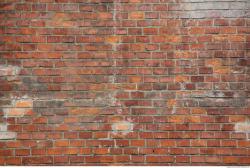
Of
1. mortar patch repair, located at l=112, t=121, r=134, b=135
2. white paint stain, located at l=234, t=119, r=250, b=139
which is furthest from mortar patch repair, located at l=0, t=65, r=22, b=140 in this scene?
white paint stain, located at l=234, t=119, r=250, b=139

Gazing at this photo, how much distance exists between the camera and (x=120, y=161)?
3.16m

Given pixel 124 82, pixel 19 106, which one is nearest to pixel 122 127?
pixel 124 82

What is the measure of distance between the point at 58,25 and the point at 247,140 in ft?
7.02

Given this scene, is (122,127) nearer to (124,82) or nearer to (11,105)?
(124,82)

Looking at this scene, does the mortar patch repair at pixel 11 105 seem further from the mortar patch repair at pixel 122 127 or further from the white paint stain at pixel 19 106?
the mortar patch repair at pixel 122 127

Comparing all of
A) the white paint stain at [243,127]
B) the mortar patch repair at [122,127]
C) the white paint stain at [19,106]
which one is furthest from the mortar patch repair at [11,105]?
the white paint stain at [243,127]

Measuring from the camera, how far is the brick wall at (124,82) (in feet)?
10.4

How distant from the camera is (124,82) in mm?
3191

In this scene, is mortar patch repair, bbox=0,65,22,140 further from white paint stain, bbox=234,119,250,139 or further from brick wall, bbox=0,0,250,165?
white paint stain, bbox=234,119,250,139

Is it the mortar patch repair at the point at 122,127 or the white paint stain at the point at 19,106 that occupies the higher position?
the white paint stain at the point at 19,106

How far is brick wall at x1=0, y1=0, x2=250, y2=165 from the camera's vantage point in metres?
3.16

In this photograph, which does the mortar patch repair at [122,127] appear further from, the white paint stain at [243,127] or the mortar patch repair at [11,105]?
the white paint stain at [243,127]

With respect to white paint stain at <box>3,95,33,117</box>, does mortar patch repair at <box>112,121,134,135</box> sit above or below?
below

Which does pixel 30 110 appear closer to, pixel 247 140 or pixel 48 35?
pixel 48 35
